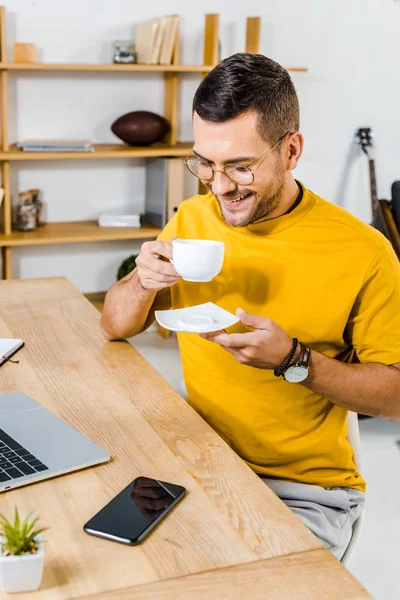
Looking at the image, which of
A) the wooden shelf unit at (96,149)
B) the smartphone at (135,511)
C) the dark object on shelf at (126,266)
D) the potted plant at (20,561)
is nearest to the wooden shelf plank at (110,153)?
the wooden shelf unit at (96,149)

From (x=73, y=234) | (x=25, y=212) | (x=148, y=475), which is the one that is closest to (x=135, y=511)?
(x=148, y=475)

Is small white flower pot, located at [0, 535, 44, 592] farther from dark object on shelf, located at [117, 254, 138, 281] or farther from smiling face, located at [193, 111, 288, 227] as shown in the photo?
dark object on shelf, located at [117, 254, 138, 281]

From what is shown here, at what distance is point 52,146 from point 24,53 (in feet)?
1.49

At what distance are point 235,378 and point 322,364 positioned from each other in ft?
0.71

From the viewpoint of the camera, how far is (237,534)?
1038 mm

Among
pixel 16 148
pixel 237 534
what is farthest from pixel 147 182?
pixel 237 534

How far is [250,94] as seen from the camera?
57.9 inches

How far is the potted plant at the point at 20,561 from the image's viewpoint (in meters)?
0.89

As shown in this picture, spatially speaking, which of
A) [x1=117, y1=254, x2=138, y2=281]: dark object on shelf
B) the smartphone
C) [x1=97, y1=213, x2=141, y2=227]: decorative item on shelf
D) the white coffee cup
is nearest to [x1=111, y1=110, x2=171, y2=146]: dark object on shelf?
[x1=97, y1=213, x2=141, y2=227]: decorative item on shelf

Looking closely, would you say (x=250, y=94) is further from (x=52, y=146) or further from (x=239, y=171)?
(x=52, y=146)

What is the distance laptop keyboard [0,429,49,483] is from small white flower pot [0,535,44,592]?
0.82ft

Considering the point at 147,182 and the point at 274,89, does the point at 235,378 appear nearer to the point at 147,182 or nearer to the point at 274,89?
the point at 274,89

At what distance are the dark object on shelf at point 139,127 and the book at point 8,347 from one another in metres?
2.45

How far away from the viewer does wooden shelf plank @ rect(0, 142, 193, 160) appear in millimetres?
3729
